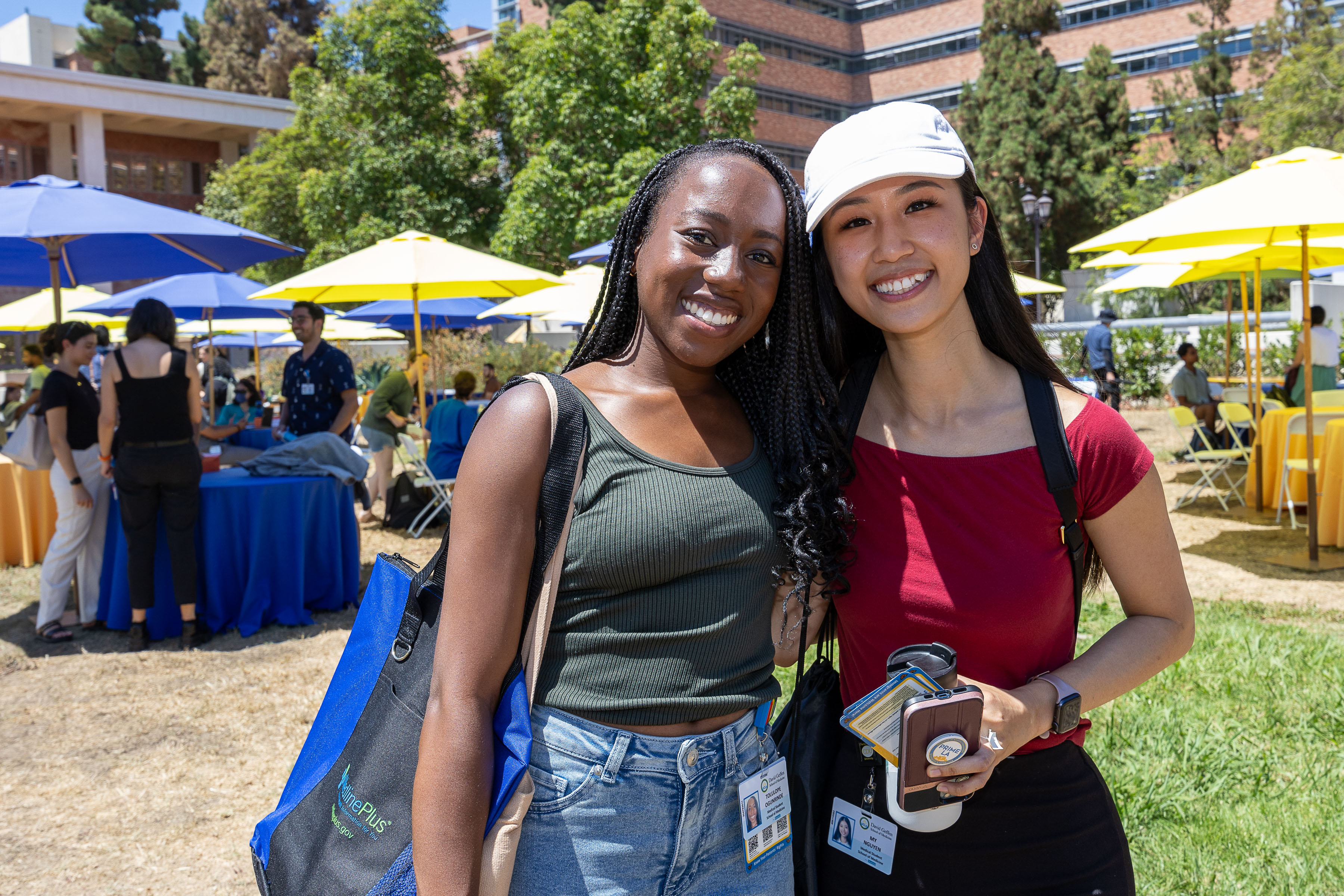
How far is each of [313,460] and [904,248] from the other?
5.92 metres

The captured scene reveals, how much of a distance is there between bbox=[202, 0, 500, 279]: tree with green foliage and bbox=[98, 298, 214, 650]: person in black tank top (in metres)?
15.9

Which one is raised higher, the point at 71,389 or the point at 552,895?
the point at 71,389

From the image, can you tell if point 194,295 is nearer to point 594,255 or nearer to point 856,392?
point 594,255

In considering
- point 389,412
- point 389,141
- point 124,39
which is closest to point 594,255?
point 389,412

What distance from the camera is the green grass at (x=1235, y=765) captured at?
3.08 m

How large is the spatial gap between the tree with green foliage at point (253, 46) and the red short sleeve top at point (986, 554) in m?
44.1

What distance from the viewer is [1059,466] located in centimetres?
146

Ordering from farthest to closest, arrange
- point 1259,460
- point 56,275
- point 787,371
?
1. point 1259,460
2. point 56,275
3. point 787,371

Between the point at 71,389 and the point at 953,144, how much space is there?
6.38 meters

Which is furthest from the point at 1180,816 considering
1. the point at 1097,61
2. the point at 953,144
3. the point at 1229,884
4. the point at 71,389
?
the point at 1097,61

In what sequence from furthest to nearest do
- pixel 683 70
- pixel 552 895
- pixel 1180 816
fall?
1. pixel 683 70
2. pixel 1180 816
3. pixel 552 895

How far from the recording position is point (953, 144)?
4.90ft

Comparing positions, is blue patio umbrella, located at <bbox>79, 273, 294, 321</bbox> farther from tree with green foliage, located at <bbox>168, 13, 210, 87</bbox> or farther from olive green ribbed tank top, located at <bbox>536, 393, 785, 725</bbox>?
tree with green foliage, located at <bbox>168, 13, 210, 87</bbox>

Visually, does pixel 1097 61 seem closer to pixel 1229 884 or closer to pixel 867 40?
pixel 867 40
